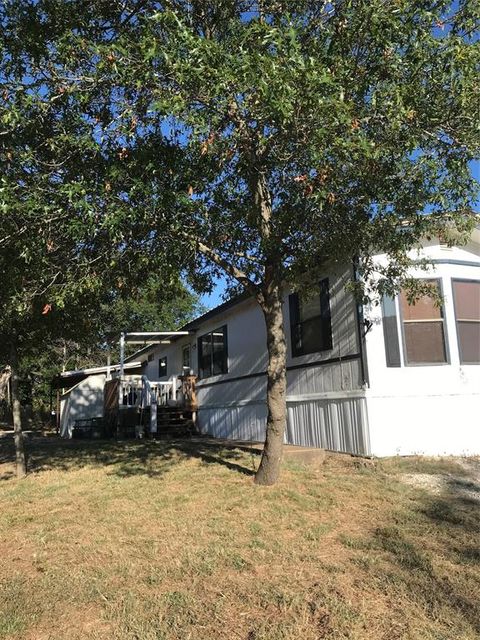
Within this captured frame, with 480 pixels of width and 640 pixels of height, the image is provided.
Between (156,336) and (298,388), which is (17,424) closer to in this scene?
(298,388)

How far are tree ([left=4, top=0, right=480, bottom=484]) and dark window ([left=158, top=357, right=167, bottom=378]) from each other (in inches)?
584

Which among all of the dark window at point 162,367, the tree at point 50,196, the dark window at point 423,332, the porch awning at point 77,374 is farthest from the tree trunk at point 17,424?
the porch awning at point 77,374

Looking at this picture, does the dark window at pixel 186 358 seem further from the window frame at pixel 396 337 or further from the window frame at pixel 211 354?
the window frame at pixel 396 337

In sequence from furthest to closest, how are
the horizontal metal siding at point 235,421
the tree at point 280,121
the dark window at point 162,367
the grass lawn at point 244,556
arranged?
the dark window at point 162,367, the horizontal metal siding at point 235,421, the tree at point 280,121, the grass lawn at point 244,556

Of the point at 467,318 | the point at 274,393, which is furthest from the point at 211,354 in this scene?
the point at 274,393

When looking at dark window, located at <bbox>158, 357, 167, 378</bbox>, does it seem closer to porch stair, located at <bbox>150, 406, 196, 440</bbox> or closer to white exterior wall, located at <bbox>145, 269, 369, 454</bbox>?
white exterior wall, located at <bbox>145, 269, 369, 454</bbox>

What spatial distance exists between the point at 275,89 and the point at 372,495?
4879 millimetres

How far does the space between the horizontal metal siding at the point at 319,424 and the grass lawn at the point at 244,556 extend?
3.34ft

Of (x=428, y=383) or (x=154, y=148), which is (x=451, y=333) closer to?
(x=428, y=383)

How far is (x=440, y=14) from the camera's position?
5934 mm

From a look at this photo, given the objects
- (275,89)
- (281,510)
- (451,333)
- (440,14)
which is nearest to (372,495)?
(281,510)

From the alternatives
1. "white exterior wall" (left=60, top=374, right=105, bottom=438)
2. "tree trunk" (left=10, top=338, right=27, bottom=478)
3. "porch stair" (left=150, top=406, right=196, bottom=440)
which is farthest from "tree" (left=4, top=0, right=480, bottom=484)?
"white exterior wall" (left=60, top=374, right=105, bottom=438)

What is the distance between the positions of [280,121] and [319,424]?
6734 mm

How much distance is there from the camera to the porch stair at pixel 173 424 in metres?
16.1
